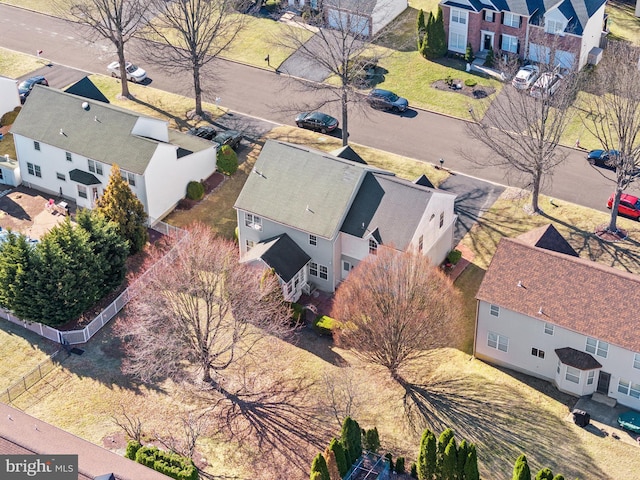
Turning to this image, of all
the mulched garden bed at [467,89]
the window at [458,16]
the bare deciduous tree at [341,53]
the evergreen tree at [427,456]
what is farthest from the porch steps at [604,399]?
the window at [458,16]

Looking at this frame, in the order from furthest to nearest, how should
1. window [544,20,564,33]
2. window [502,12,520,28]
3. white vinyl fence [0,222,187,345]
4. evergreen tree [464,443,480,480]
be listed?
window [502,12,520,28], window [544,20,564,33], white vinyl fence [0,222,187,345], evergreen tree [464,443,480,480]

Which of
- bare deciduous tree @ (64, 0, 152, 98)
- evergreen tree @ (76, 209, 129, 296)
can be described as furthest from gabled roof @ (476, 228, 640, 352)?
bare deciduous tree @ (64, 0, 152, 98)

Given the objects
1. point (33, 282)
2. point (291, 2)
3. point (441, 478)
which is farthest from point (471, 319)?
point (291, 2)

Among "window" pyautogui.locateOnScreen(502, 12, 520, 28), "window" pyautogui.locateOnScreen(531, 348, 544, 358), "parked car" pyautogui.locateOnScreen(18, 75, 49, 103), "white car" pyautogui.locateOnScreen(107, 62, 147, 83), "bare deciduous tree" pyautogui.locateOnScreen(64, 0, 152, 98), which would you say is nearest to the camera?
"window" pyautogui.locateOnScreen(531, 348, 544, 358)

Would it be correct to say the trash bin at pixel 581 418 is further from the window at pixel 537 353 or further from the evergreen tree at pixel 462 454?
the evergreen tree at pixel 462 454

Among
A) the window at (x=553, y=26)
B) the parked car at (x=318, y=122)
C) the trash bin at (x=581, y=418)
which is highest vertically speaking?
the window at (x=553, y=26)

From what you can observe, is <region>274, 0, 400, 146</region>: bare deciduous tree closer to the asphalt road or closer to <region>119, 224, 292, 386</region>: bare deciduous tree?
the asphalt road
